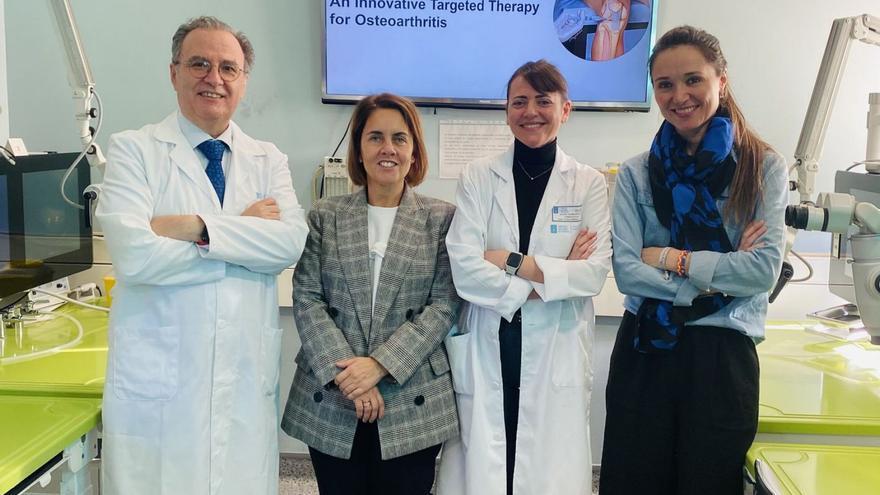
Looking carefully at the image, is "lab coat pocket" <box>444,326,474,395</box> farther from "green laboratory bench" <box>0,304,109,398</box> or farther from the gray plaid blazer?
"green laboratory bench" <box>0,304,109,398</box>

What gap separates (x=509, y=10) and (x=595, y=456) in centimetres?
185

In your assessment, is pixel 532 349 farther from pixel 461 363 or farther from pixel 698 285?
pixel 698 285

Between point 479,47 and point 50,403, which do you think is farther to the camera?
point 479,47

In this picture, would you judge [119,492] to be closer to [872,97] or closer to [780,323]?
[780,323]

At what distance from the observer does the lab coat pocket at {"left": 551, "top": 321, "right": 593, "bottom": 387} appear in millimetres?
1682

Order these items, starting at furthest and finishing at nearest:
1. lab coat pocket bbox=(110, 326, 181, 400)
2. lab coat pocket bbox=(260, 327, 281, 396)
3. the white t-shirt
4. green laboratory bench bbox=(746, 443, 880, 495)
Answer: the white t-shirt < lab coat pocket bbox=(260, 327, 281, 396) < lab coat pocket bbox=(110, 326, 181, 400) < green laboratory bench bbox=(746, 443, 880, 495)

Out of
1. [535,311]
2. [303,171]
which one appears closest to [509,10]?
[303,171]

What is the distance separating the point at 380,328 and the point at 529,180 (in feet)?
1.77

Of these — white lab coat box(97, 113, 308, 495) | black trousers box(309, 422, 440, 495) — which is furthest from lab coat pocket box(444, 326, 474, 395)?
white lab coat box(97, 113, 308, 495)

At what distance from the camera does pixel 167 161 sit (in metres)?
1.56

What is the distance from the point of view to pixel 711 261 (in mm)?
1496

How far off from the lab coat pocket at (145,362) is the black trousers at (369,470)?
41 cm

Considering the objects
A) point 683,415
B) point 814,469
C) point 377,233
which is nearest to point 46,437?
point 377,233

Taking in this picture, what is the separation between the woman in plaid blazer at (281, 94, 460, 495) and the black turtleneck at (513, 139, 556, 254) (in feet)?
0.66
